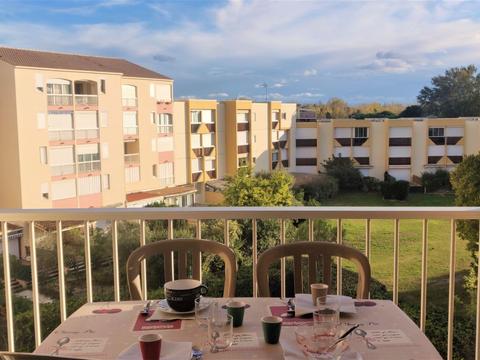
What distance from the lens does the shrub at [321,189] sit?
16.8 m

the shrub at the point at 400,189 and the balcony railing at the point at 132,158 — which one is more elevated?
the balcony railing at the point at 132,158

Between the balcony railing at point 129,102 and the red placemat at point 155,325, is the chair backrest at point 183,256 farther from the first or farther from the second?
the balcony railing at point 129,102

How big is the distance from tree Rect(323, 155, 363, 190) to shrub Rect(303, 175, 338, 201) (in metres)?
0.45

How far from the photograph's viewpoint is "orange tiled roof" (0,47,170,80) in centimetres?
1678

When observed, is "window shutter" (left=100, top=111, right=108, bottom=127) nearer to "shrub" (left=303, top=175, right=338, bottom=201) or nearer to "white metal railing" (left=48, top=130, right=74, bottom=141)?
"white metal railing" (left=48, top=130, right=74, bottom=141)

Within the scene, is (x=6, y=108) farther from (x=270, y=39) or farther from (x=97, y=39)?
A: (x=270, y=39)

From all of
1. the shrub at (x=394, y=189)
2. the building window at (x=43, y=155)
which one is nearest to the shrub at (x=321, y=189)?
the shrub at (x=394, y=189)

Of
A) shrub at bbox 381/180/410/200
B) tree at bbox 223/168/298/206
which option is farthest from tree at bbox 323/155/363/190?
tree at bbox 223/168/298/206

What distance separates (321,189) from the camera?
17.6 meters

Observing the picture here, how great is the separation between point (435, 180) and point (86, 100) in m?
12.5

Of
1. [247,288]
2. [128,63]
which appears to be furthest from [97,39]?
[247,288]

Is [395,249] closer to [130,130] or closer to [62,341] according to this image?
[62,341]


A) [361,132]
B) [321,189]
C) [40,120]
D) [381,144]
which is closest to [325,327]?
[321,189]

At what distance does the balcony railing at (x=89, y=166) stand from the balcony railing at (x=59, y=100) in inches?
91.0
